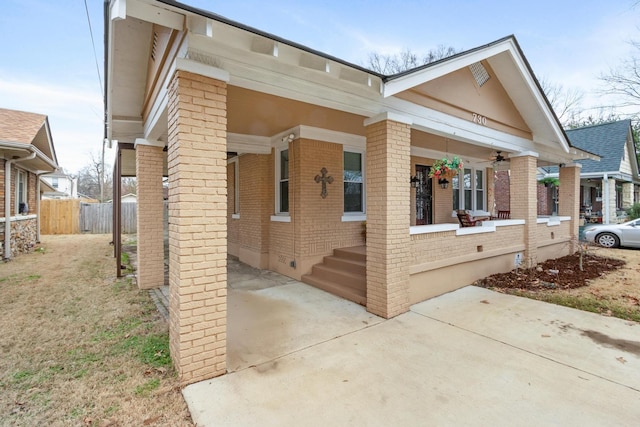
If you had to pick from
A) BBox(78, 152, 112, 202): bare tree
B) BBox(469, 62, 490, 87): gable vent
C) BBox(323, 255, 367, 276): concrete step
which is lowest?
BBox(323, 255, 367, 276): concrete step

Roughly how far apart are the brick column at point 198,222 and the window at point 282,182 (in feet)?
14.3

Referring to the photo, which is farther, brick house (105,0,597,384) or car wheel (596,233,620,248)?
car wheel (596,233,620,248)

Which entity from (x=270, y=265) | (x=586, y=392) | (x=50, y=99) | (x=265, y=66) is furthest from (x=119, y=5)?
(x=50, y=99)

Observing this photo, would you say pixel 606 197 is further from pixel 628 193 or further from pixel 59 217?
pixel 59 217

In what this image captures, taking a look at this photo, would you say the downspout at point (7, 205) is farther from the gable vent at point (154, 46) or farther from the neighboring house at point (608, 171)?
the neighboring house at point (608, 171)

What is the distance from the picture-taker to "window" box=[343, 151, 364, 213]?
7.51 m

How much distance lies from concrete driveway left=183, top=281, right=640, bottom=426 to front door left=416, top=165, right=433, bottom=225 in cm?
481

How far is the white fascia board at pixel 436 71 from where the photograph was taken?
4246 millimetres

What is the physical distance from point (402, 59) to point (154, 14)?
928 inches

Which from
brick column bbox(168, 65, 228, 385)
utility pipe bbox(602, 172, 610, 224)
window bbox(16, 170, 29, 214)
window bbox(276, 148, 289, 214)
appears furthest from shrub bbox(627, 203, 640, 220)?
window bbox(16, 170, 29, 214)

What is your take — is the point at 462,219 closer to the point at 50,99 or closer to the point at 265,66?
the point at 265,66

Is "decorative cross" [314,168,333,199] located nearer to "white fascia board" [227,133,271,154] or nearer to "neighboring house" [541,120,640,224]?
"white fascia board" [227,133,271,154]

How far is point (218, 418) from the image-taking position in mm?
2461

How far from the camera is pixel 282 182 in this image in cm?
768
